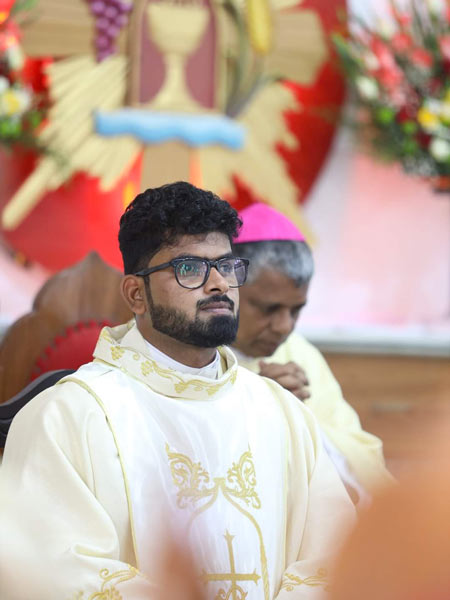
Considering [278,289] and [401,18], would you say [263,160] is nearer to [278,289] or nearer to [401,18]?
[401,18]

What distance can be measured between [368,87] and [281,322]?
6.64 ft

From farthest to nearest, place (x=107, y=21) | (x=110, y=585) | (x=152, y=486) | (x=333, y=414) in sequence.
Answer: (x=107, y=21)
(x=333, y=414)
(x=152, y=486)
(x=110, y=585)

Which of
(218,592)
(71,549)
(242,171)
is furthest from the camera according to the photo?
(242,171)

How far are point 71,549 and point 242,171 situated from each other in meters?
3.00

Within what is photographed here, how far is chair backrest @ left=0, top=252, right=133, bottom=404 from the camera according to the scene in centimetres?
Answer: 213

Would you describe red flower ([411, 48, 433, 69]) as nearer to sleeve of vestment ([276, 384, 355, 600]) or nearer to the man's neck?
sleeve of vestment ([276, 384, 355, 600])

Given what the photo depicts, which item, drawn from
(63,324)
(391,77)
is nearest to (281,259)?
(63,324)

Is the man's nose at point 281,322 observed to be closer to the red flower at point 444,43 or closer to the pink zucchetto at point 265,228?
the pink zucchetto at point 265,228

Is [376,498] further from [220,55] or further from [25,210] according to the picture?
[220,55]

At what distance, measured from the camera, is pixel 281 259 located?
7.65ft

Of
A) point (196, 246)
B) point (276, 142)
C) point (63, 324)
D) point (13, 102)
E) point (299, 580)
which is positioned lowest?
point (299, 580)

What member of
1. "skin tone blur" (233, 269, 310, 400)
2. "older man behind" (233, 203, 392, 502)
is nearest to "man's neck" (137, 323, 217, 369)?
"older man behind" (233, 203, 392, 502)

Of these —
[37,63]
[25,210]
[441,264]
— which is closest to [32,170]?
[25,210]

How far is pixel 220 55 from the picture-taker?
4102 mm
